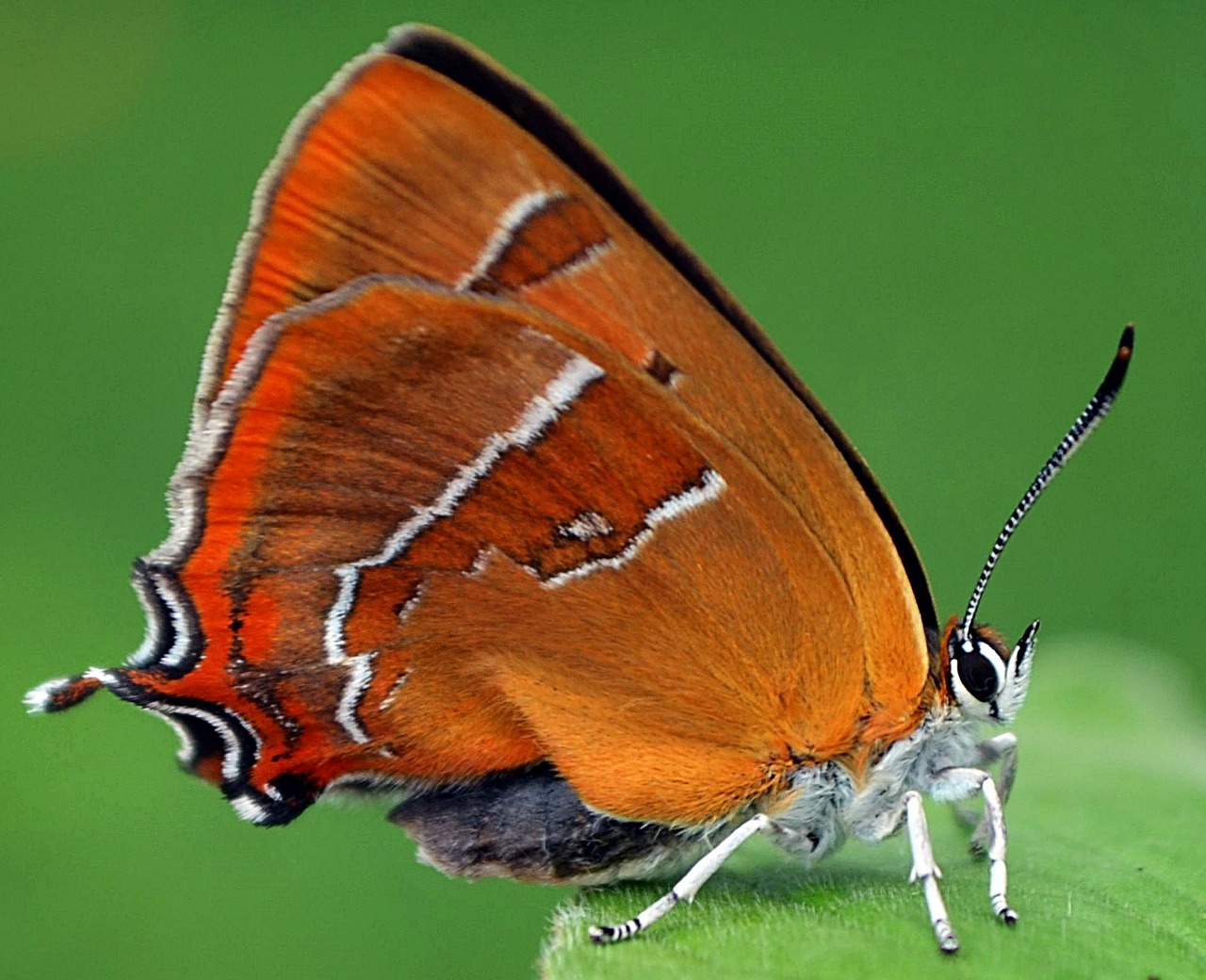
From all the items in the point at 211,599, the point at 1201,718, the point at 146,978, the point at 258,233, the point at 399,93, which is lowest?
the point at 146,978

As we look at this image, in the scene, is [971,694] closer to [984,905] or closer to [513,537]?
[984,905]

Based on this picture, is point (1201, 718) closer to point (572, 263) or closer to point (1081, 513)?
point (1081, 513)

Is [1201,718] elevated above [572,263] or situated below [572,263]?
below

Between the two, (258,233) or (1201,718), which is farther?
(1201,718)

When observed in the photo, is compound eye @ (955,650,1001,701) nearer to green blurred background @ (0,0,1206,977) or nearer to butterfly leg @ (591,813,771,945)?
butterfly leg @ (591,813,771,945)

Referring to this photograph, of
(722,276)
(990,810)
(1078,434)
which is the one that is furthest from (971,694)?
(722,276)

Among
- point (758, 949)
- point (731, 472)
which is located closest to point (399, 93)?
point (731, 472)

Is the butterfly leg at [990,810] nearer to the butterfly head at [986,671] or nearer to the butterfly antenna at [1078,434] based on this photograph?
the butterfly head at [986,671]
